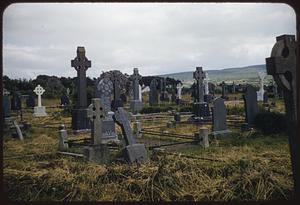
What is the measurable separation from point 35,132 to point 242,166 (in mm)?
8189

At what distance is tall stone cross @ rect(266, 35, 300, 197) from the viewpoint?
3.77m

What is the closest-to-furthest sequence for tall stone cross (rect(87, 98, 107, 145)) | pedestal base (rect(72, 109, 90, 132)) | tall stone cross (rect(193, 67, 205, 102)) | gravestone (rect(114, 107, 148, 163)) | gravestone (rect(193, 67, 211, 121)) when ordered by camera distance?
gravestone (rect(114, 107, 148, 163)) < tall stone cross (rect(87, 98, 107, 145)) < pedestal base (rect(72, 109, 90, 132)) < gravestone (rect(193, 67, 211, 121)) < tall stone cross (rect(193, 67, 205, 102))

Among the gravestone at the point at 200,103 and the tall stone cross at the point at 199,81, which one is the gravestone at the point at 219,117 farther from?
the tall stone cross at the point at 199,81

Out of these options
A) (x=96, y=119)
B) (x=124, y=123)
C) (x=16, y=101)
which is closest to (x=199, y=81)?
(x=96, y=119)

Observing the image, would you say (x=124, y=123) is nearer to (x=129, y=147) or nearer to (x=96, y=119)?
(x=129, y=147)

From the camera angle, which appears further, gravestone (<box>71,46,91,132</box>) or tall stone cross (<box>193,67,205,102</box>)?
tall stone cross (<box>193,67,205,102</box>)

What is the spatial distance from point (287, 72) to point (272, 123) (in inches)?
230

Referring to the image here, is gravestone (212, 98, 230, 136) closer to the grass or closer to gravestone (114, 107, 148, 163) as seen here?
gravestone (114, 107, 148, 163)

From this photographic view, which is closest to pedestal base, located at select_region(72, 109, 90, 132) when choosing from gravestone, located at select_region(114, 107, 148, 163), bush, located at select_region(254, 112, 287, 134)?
bush, located at select_region(254, 112, 287, 134)

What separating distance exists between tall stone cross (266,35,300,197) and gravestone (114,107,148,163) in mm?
2639

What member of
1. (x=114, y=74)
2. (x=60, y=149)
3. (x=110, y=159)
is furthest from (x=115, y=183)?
(x=114, y=74)

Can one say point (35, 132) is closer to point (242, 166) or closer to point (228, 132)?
point (228, 132)

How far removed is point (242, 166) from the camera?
446 centimetres

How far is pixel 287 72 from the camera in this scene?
3967 mm
